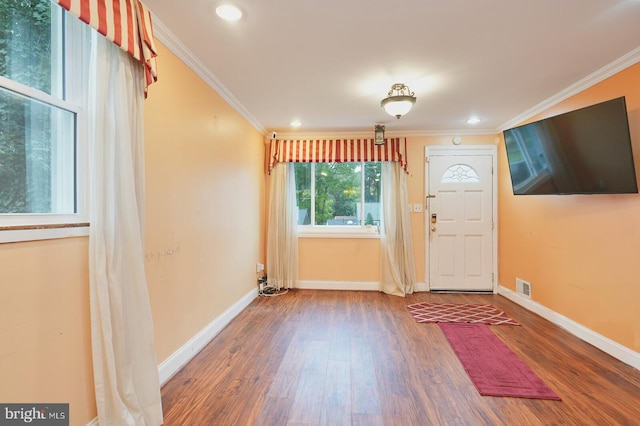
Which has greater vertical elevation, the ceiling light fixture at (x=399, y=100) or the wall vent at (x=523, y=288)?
the ceiling light fixture at (x=399, y=100)

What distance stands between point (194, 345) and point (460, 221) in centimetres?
377

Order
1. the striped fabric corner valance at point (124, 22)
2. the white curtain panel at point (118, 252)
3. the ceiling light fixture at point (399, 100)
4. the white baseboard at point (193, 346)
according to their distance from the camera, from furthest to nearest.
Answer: the ceiling light fixture at point (399, 100) < the white baseboard at point (193, 346) < the white curtain panel at point (118, 252) < the striped fabric corner valance at point (124, 22)

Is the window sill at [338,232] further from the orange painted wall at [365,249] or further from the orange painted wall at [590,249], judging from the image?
the orange painted wall at [590,249]

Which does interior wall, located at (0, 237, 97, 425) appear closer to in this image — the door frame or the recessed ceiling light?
the recessed ceiling light

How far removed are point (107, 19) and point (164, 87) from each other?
64 centimetres

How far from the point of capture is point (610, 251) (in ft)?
8.05

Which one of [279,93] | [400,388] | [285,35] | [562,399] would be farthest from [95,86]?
[562,399]

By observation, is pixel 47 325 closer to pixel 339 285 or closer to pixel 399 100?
pixel 399 100

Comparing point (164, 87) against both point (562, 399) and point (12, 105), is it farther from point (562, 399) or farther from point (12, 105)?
point (562, 399)

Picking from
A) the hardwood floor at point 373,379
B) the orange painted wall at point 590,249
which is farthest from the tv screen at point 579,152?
the hardwood floor at point 373,379

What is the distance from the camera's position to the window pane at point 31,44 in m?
1.17

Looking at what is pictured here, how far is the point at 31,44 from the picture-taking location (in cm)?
126

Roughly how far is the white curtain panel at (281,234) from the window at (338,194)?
25 cm

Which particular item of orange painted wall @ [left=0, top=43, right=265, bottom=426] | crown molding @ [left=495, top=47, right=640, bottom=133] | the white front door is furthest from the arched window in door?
orange painted wall @ [left=0, top=43, right=265, bottom=426]
